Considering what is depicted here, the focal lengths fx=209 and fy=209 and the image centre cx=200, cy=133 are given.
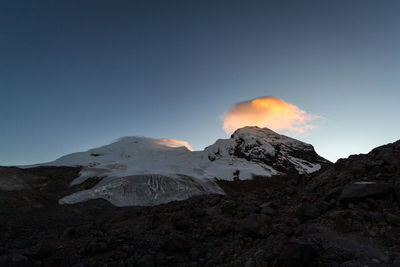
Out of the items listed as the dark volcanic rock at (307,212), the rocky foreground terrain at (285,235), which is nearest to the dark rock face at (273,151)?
the rocky foreground terrain at (285,235)

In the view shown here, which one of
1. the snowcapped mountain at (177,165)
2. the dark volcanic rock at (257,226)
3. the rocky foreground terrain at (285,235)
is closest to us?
the rocky foreground terrain at (285,235)

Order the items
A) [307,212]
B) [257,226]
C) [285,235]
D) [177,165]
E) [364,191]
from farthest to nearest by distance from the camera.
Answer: [177,165] → [307,212] → [364,191] → [257,226] → [285,235]

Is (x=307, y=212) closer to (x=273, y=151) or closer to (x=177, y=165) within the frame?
(x=177, y=165)

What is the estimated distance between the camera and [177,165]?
6775 centimetres

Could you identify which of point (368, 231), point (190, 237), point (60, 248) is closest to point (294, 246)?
point (368, 231)

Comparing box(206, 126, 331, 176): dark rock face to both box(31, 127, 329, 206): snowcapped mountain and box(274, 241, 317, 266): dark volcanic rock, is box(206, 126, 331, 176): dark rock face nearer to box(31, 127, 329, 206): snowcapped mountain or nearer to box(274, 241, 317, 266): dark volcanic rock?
box(31, 127, 329, 206): snowcapped mountain

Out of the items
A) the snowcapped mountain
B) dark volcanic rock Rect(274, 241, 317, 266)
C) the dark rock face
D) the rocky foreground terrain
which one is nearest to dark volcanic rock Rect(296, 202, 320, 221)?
the rocky foreground terrain

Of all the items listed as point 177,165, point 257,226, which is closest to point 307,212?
point 257,226

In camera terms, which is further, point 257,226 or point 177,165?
point 177,165

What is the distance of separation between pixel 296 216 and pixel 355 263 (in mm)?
2122

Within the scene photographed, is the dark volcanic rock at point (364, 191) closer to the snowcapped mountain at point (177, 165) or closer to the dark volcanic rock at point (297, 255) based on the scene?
the dark volcanic rock at point (297, 255)

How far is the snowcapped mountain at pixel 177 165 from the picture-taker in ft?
114

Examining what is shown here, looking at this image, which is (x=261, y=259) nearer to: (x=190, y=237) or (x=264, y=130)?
(x=190, y=237)

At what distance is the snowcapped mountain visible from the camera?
3483cm
